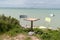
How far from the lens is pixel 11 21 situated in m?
9.05

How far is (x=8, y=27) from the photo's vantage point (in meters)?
8.41

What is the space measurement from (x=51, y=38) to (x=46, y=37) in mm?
180

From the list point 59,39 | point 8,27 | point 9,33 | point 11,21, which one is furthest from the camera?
point 11,21

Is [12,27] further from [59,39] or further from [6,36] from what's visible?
[59,39]

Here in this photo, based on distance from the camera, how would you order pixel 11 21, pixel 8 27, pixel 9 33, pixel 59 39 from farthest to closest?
pixel 11 21, pixel 8 27, pixel 9 33, pixel 59 39

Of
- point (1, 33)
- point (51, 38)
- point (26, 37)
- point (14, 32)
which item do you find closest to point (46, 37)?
point (51, 38)

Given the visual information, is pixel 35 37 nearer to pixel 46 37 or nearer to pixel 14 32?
pixel 46 37

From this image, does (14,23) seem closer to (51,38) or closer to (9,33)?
(9,33)

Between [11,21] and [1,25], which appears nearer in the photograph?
[1,25]

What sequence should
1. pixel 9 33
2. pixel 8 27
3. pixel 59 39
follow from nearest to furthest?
pixel 59 39, pixel 9 33, pixel 8 27

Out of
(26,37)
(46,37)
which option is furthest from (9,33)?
(46,37)

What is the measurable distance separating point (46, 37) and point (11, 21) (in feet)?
7.25

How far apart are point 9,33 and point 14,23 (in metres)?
1.23

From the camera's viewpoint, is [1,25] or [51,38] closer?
[51,38]
